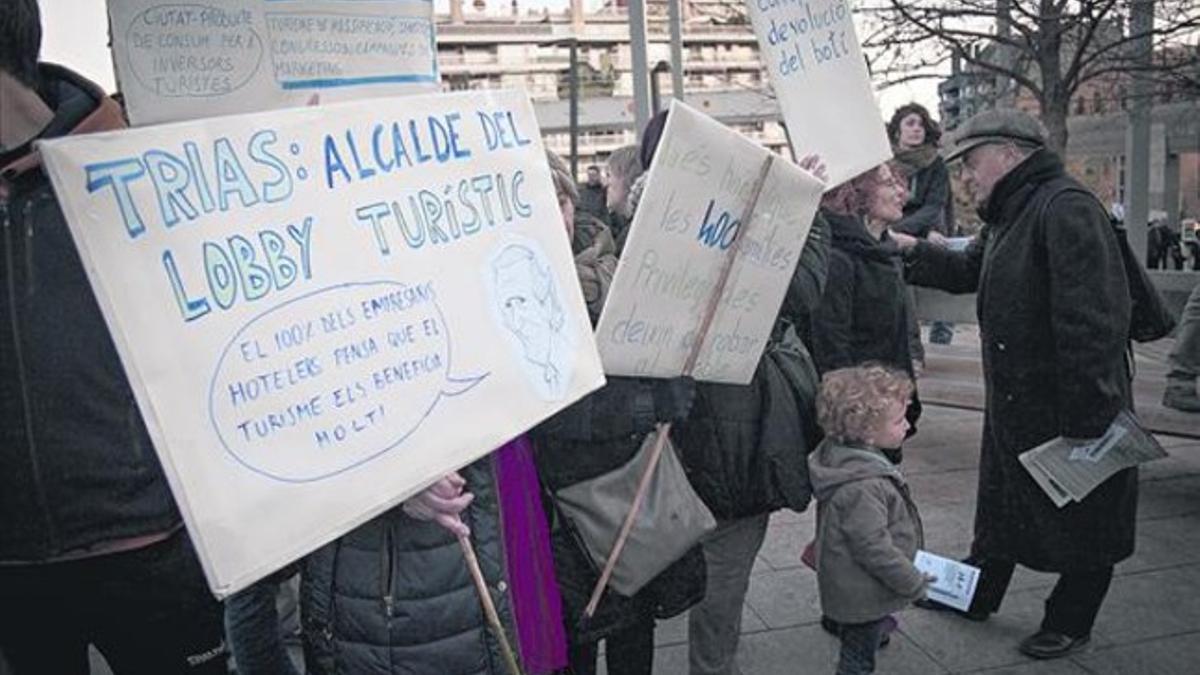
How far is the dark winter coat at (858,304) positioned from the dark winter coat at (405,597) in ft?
5.91

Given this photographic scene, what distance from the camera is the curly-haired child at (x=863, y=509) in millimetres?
2691

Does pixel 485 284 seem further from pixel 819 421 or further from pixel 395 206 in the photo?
pixel 819 421

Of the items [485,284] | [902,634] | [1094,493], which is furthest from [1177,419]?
[485,284]

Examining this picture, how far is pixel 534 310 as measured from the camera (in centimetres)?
180

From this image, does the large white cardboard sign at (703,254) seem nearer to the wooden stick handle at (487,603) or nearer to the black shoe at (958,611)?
the wooden stick handle at (487,603)

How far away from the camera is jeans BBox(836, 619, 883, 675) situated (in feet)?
9.32

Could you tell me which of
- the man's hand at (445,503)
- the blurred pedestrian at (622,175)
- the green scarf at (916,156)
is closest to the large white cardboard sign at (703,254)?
the man's hand at (445,503)

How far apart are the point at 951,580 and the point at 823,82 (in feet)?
6.36

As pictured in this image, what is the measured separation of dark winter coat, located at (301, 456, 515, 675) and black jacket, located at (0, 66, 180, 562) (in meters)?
0.41

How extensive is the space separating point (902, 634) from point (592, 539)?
1658 mm

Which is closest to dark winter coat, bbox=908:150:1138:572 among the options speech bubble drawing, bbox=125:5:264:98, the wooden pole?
the wooden pole

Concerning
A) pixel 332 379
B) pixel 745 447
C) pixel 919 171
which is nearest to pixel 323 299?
pixel 332 379

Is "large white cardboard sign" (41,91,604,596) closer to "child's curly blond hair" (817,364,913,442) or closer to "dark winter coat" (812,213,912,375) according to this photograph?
"child's curly blond hair" (817,364,913,442)

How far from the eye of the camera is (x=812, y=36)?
2805 millimetres
